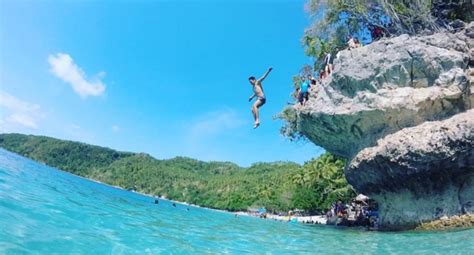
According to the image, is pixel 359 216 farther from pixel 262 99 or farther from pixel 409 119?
pixel 262 99

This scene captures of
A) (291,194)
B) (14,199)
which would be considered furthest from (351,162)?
(291,194)

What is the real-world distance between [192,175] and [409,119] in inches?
5336

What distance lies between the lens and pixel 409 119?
45.1ft

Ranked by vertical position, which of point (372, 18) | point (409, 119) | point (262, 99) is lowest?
point (262, 99)

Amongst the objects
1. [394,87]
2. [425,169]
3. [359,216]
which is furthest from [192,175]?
[425,169]

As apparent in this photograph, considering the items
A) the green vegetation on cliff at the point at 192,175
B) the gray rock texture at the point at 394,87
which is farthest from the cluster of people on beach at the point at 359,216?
the green vegetation on cliff at the point at 192,175

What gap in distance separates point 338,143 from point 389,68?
4164mm

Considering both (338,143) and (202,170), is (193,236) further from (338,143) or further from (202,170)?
(202,170)

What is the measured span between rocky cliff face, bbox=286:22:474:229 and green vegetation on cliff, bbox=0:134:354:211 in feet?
91.5

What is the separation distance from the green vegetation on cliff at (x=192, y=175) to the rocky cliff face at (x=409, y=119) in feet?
91.5

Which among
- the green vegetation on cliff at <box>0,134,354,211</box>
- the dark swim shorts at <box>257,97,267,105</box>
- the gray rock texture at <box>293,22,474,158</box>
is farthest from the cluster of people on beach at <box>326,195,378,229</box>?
the green vegetation on cliff at <box>0,134,354,211</box>

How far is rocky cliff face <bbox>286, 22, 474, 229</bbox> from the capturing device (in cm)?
1279

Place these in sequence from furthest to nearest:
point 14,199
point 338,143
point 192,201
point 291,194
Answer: point 192,201
point 291,194
point 338,143
point 14,199

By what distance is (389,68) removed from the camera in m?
14.0
